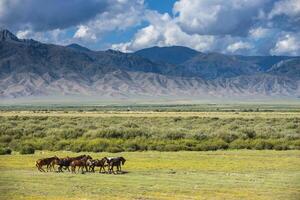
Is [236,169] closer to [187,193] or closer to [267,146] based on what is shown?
[187,193]

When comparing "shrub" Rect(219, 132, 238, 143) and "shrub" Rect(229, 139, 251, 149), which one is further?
"shrub" Rect(219, 132, 238, 143)

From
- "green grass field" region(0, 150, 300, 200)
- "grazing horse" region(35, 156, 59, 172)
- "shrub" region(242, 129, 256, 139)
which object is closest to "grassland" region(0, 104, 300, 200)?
"green grass field" region(0, 150, 300, 200)

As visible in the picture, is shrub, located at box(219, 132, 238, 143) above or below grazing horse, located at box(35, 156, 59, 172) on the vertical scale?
below

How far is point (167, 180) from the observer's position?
22141 millimetres

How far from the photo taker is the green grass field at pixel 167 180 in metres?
18.8

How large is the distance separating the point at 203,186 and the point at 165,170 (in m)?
5.40

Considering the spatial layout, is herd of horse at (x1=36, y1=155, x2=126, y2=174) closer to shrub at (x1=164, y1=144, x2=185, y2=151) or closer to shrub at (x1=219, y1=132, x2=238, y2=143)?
shrub at (x1=164, y1=144, x2=185, y2=151)

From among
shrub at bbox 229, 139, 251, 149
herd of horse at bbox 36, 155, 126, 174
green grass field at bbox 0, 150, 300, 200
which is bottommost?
shrub at bbox 229, 139, 251, 149

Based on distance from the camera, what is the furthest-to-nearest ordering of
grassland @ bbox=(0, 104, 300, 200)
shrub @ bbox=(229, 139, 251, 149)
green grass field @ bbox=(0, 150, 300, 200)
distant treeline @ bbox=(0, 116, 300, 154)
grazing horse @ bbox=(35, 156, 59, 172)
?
shrub @ bbox=(229, 139, 251, 149)
distant treeline @ bbox=(0, 116, 300, 154)
grazing horse @ bbox=(35, 156, 59, 172)
grassland @ bbox=(0, 104, 300, 200)
green grass field @ bbox=(0, 150, 300, 200)

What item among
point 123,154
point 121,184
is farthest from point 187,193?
point 123,154

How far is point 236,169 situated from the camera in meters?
26.6

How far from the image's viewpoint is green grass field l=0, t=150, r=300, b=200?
18797 millimetres

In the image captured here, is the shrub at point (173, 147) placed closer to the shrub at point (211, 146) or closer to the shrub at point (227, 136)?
the shrub at point (211, 146)

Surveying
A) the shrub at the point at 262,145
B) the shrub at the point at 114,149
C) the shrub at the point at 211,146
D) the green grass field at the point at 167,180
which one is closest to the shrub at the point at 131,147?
the shrub at the point at 114,149
